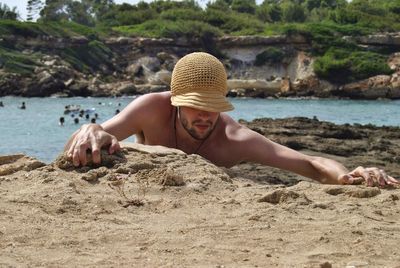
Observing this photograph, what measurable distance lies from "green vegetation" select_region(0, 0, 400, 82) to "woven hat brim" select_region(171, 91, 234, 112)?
1863 inches

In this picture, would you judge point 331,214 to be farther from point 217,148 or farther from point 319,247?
point 217,148

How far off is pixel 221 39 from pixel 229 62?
79.0 inches

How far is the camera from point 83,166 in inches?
170

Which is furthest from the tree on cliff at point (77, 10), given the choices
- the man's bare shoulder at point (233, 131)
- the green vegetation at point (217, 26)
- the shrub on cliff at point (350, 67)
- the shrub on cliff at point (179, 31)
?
the man's bare shoulder at point (233, 131)

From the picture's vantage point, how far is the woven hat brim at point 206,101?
4.62 m

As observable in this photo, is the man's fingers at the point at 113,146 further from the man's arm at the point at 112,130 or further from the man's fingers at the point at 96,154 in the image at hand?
the man's fingers at the point at 96,154

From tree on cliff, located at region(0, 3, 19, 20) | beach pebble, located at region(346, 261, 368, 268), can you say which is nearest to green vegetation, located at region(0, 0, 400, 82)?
tree on cliff, located at region(0, 3, 19, 20)

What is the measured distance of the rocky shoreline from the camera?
49.7 m

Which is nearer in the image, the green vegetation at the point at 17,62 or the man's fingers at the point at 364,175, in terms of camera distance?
Result: the man's fingers at the point at 364,175

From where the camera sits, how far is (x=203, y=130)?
4.93m

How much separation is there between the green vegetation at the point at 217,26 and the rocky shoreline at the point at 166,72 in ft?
2.34

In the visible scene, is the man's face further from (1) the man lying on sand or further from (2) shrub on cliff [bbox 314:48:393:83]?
(2) shrub on cliff [bbox 314:48:393:83]

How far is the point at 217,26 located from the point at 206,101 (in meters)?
64.2

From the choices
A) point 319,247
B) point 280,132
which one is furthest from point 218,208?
point 280,132
